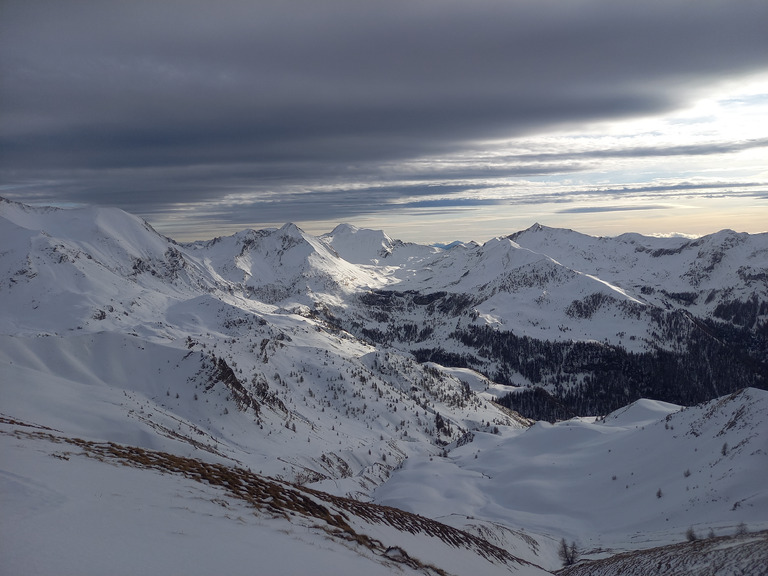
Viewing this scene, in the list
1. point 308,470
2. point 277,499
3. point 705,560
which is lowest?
point 308,470

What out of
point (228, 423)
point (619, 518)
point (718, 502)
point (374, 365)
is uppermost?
point (718, 502)

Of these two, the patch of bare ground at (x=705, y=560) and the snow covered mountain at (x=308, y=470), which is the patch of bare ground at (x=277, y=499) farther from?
the patch of bare ground at (x=705, y=560)

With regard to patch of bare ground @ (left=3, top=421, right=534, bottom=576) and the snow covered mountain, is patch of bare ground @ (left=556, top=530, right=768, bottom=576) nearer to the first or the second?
the snow covered mountain

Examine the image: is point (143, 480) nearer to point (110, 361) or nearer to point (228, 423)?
point (228, 423)

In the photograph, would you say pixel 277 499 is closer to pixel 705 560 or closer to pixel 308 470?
pixel 705 560

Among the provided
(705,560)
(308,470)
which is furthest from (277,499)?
(308,470)

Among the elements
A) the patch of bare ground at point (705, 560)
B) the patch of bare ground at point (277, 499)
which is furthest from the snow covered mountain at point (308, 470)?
the patch of bare ground at point (705, 560)

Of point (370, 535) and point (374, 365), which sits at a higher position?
point (370, 535)

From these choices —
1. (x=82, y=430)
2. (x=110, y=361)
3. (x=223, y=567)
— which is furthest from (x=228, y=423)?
(x=223, y=567)

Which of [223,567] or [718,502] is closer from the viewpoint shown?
[223,567]

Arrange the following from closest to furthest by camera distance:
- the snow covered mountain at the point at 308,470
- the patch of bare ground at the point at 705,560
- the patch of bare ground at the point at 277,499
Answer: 1. the snow covered mountain at the point at 308,470
2. the patch of bare ground at the point at 705,560
3. the patch of bare ground at the point at 277,499

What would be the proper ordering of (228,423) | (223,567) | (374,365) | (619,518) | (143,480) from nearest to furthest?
1. (223,567)
2. (143,480)
3. (619,518)
4. (228,423)
5. (374,365)
